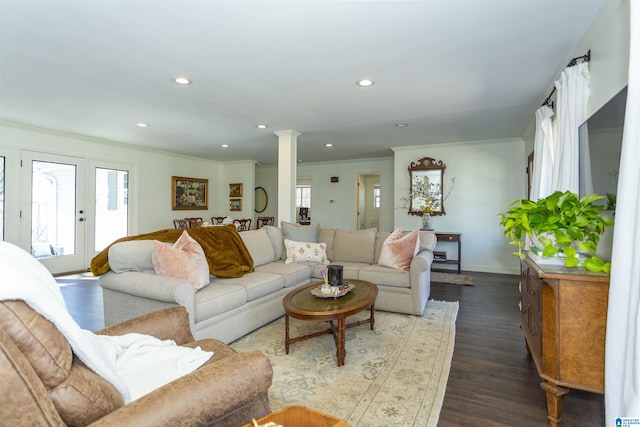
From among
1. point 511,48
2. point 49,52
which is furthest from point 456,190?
point 49,52

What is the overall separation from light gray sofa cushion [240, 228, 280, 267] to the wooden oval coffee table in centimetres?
118

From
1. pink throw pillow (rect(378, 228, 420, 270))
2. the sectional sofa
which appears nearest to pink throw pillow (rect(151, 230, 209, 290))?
the sectional sofa

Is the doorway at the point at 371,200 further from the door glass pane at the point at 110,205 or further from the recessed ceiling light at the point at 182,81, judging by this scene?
the recessed ceiling light at the point at 182,81

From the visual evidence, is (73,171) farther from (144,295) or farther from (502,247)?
(502,247)

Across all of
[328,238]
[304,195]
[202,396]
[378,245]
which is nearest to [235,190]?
[304,195]

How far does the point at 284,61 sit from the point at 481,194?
189 inches

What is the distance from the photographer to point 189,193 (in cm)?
802

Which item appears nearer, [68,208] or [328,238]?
[328,238]

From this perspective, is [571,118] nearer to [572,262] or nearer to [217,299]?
[572,262]

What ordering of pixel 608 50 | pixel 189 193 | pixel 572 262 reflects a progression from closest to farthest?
pixel 572 262, pixel 608 50, pixel 189 193

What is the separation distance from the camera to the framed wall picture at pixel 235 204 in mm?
8836

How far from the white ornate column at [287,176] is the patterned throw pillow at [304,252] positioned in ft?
3.35

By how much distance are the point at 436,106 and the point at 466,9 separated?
202 cm

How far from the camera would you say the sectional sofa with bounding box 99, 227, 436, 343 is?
2551 millimetres
